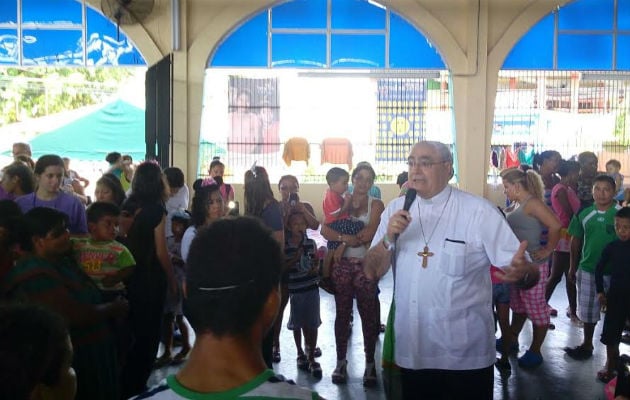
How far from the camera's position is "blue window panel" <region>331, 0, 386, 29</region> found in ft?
40.2

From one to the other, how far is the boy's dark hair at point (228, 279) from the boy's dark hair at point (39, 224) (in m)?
1.94

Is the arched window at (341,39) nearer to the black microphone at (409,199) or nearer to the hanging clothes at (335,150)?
the hanging clothes at (335,150)

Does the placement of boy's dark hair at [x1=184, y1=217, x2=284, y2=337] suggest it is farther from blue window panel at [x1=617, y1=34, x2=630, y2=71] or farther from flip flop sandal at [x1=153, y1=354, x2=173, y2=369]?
blue window panel at [x1=617, y1=34, x2=630, y2=71]

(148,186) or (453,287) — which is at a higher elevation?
(148,186)

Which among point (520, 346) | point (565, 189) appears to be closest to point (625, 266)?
point (520, 346)

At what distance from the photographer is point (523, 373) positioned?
5527 mm

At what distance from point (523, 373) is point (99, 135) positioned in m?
11.9

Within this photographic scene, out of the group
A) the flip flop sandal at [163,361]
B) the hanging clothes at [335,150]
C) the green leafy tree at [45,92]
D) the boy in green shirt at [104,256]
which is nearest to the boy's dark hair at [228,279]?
the boy in green shirt at [104,256]

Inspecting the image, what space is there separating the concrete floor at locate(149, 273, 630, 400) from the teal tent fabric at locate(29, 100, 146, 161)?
9.87m

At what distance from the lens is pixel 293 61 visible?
40.3 ft

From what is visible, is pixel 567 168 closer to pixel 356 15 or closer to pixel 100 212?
pixel 100 212

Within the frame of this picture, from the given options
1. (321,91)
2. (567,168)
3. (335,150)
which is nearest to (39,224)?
(567,168)

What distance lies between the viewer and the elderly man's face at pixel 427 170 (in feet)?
11.4

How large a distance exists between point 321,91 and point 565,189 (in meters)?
7.23
